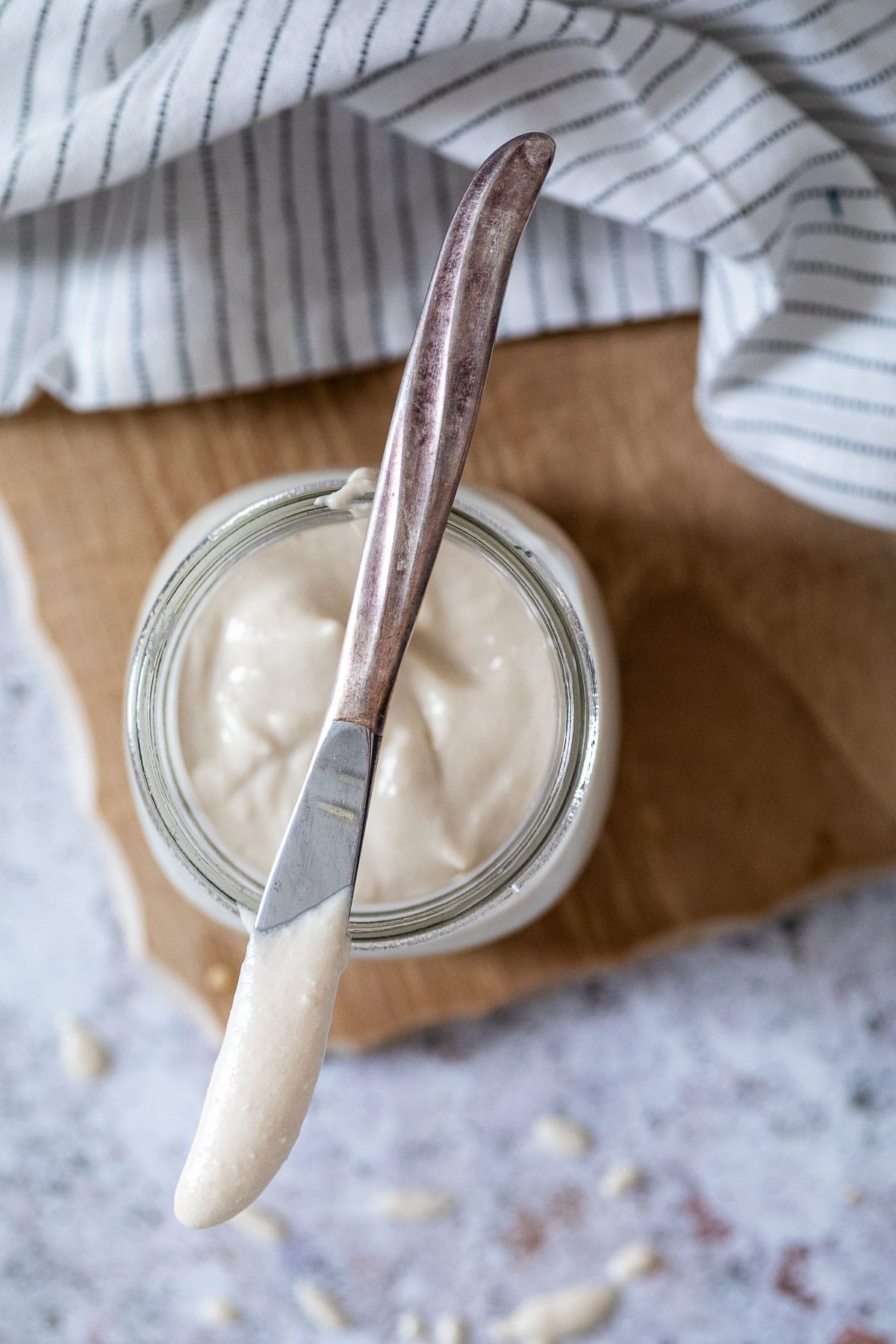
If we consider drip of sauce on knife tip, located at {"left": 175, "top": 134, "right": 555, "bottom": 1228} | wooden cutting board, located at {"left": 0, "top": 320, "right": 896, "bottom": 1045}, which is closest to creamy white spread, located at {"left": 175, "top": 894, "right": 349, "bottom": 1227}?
drip of sauce on knife tip, located at {"left": 175, "top": 134, "right": 555, "bottom": 1228}

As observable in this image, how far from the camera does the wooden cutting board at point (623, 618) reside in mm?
649

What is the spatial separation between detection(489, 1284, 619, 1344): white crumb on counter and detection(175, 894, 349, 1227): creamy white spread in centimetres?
43

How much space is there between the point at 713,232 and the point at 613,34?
0.34 feet

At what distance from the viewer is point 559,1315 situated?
74cm

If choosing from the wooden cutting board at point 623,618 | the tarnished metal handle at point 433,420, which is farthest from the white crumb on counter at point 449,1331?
the tarnished metal handle at point 433,420

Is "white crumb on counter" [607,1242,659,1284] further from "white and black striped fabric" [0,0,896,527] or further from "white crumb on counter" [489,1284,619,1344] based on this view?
"white and black striped fabric" [0,0,896,527]

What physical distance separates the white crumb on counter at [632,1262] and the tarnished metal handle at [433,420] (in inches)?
19.3

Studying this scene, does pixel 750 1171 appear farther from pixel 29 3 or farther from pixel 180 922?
pixel 29 3

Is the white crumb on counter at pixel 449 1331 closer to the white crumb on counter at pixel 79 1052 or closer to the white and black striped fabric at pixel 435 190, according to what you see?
the white crumb on counter at pixel 79 1052

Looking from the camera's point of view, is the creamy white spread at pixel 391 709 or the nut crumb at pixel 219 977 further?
the nut crumb at pixel 219 977

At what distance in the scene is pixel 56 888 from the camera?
2.46ft

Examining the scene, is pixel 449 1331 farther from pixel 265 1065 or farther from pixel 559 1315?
pixel 265 1065

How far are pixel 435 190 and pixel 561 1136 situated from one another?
0.56 metres

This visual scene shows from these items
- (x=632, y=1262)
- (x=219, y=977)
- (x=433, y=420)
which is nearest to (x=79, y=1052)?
(x=219, y=977)
